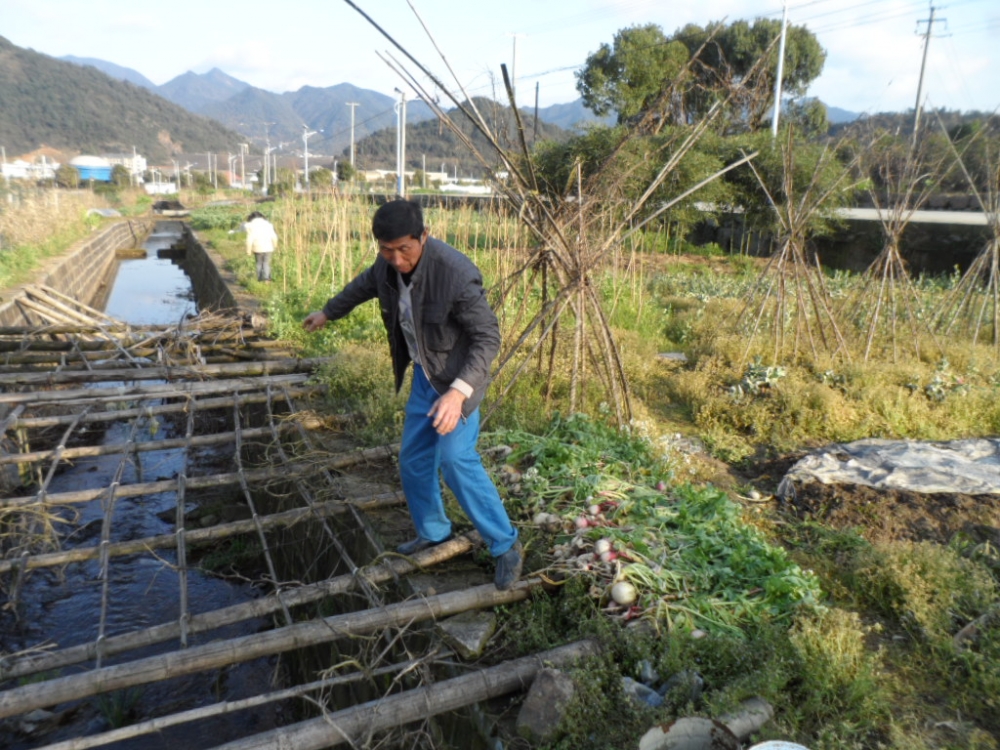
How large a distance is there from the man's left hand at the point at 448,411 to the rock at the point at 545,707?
909 millimetres

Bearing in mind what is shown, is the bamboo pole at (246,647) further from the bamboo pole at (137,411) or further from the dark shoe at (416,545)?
the bamboo pole at (137,411)

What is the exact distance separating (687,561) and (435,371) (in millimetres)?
1348

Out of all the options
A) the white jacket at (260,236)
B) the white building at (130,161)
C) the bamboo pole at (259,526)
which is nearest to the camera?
the bamboo pole at (259,526)

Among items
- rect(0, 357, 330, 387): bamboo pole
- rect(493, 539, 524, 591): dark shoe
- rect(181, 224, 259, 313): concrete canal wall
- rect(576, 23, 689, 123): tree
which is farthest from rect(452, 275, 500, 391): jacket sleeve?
rect(576, 23, 689, 123): tree

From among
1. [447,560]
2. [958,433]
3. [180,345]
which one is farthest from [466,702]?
[180,345]

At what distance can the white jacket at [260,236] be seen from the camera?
412 inches

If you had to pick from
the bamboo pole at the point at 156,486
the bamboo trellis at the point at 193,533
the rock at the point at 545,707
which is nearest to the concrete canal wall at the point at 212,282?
the bamboo trellis at the point at 193,533

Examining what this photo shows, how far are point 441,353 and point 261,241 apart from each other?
347 inches

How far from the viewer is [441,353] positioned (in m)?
2.86

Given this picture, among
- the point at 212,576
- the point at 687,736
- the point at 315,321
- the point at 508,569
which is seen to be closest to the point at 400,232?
the point at 315,321

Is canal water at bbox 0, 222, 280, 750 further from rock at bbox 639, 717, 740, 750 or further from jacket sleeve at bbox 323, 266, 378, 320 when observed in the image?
rock at bbox 639, 717, 740, 750

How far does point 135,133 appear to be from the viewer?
94312 millimetres

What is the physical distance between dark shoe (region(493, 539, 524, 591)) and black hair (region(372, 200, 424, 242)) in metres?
1.37

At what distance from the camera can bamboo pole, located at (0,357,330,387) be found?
18.6 feet
